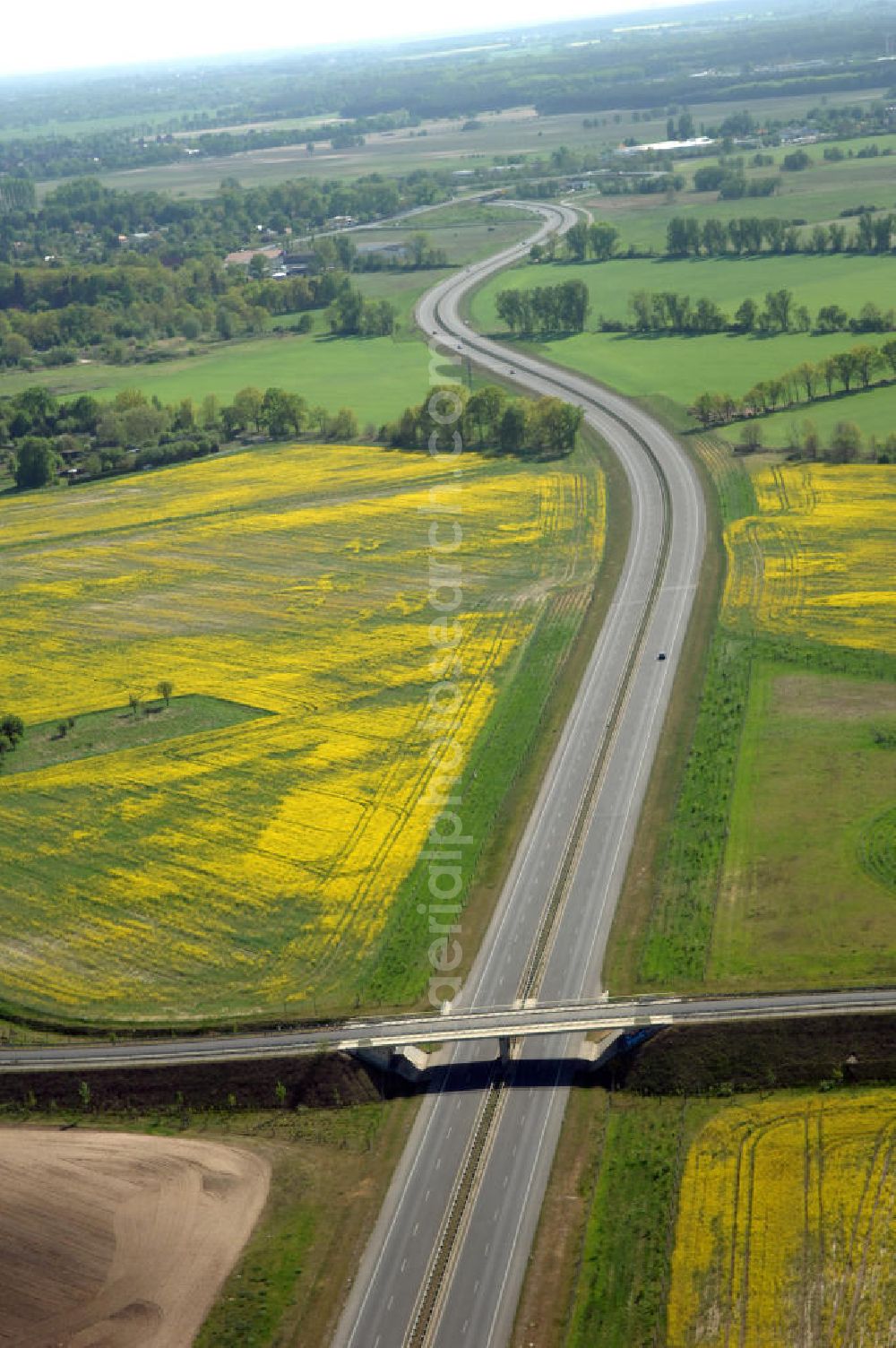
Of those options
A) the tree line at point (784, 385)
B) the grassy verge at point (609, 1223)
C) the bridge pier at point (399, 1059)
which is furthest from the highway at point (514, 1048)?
the tree line at point (784, 385)

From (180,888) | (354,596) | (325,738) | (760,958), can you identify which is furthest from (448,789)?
(354,596)


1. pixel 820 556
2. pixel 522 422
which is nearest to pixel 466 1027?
pixel 820 556

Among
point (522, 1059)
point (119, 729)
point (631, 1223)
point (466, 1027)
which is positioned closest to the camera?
point (631, 1223)

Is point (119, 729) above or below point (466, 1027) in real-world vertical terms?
above

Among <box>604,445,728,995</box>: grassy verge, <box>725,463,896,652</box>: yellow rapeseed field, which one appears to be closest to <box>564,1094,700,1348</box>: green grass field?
<box>604,445,728,995</box>: grassy verge

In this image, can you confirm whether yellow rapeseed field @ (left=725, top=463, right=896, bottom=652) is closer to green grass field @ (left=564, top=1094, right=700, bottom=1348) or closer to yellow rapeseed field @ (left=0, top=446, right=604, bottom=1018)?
yellow rapeseed field @ (left=0, top=446, right=604, bottom=1018)

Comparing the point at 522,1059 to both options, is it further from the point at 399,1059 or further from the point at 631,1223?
the point at 631,1223
